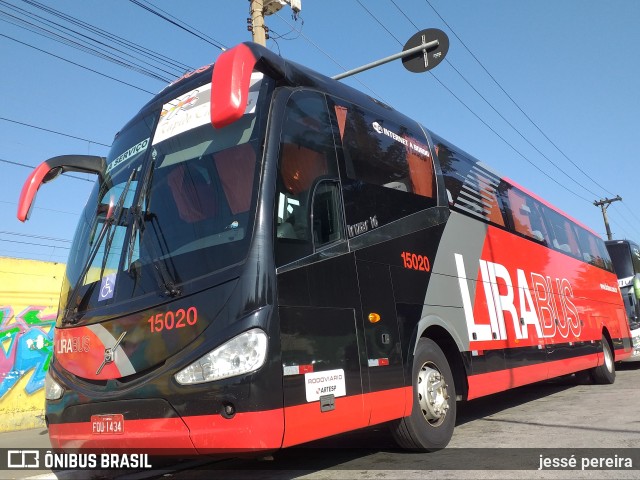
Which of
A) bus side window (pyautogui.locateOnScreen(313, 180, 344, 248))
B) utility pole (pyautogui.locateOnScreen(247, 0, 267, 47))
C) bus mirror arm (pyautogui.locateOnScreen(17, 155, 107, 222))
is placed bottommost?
bus side window (pyautogui.locateOnScreen(313, 180, 344, 248))

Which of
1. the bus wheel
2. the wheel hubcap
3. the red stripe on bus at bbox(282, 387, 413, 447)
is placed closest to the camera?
the red stripe on bus at bbox(282, 387, 413, 447)

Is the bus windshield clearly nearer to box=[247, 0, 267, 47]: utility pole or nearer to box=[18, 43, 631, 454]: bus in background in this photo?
box=[18, 43, 631, 454]: bus in background

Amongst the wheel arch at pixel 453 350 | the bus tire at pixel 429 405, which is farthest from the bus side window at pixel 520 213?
the bus tire at pixel 429 405

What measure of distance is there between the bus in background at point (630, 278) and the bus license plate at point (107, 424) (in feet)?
50.8

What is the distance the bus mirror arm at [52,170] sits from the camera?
16.6 ft

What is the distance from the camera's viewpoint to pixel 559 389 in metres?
11.8

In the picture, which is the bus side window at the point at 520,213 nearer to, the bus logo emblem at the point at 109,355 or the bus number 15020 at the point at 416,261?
the bus number 15020 at the point at 416,261

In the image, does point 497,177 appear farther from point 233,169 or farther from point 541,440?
point 233,169

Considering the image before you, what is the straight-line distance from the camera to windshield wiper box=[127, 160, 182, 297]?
396 centimetres

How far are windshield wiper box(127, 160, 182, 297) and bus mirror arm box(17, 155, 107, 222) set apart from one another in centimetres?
93

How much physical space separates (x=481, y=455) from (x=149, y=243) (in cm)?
370

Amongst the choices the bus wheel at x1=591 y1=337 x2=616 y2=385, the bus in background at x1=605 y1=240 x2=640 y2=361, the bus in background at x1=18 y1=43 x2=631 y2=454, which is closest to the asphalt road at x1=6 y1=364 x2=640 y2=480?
the bus in background at x1=18 y1=43 x2=631 y2=454

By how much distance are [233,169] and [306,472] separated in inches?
114

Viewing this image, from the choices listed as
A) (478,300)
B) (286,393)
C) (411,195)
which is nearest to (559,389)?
(478,300)
